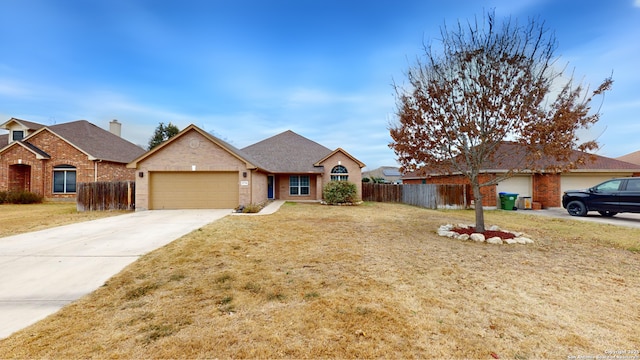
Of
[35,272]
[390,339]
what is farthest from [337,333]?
[35,272]

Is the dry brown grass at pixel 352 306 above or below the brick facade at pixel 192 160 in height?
below

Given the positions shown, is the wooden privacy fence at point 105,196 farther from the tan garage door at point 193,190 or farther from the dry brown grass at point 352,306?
the dry brown grass at point 352,306

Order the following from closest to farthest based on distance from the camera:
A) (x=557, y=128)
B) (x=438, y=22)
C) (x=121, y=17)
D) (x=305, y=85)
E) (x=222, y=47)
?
(x=557, y=128) → (x=438, y=22) → (x=121, y=17) → (x=222, y=47) → (x=305, y=85)

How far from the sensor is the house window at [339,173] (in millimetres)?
21859

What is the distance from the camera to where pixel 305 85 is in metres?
20.4

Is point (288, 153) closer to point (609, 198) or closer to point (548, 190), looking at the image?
point (548, 190)

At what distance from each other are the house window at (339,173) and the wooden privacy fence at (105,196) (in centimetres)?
1340

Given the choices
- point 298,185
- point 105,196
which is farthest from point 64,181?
point 298,185

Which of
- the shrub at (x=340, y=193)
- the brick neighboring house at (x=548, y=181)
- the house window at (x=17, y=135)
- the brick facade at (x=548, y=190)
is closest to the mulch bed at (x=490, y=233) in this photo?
the brick neighboring house at (x=548, y=181)

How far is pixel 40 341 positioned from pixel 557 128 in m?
11.4

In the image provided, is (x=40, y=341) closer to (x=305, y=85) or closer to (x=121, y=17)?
(x=121, y=17)

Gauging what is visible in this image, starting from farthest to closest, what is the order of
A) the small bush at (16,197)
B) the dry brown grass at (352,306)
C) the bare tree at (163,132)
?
the bare tree at (163,132), the small bush at (16,197), the dry brown grass at (352,306)

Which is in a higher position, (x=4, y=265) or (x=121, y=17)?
(x=121, y=17)

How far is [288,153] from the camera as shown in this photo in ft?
80.7
